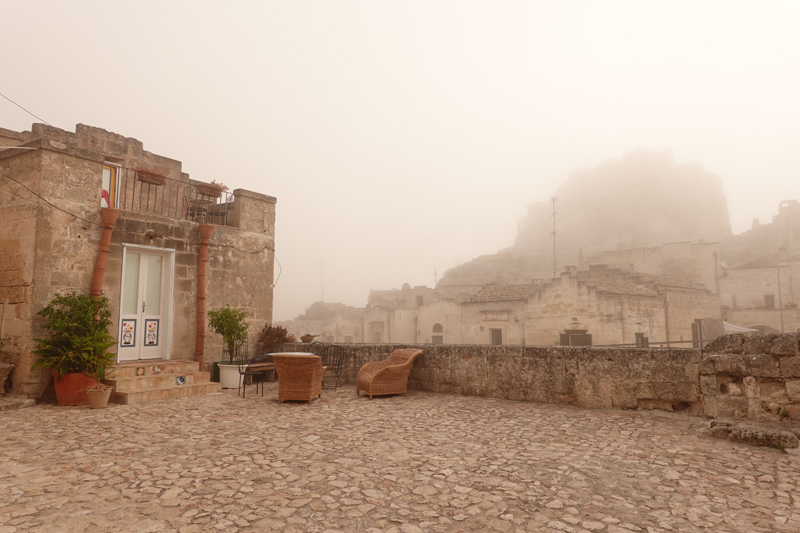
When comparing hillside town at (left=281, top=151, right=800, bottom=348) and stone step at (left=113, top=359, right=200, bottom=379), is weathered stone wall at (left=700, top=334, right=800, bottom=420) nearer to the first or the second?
hillside town at (left=281, top=151, right=800, bottom=348)

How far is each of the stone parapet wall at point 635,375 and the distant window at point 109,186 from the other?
6.38 m

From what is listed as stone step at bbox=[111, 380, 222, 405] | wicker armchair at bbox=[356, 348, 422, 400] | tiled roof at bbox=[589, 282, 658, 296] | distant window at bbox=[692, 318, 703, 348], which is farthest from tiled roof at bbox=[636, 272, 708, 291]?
stone step at bbox=[111, 380, 222, 405]

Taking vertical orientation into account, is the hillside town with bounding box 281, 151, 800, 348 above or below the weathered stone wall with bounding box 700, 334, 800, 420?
above

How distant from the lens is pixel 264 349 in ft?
34.4

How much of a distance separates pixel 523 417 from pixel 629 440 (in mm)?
1440

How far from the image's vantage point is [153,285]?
29.5ft

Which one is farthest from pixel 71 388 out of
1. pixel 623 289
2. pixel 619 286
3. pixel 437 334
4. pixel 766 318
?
pixel 766 318

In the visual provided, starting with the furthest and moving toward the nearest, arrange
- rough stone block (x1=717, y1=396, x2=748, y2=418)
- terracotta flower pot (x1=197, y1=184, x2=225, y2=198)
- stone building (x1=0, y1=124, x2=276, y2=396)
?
terracotta flower pot (x1=197, y1=184, x2=225, y2=198), stone building (x1=0, y1=124, x2=276, y2=396), rough stone block (x1=717, y1=396, x2=748, y2=418)

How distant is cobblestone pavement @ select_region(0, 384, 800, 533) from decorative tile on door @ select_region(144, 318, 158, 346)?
2755 mm

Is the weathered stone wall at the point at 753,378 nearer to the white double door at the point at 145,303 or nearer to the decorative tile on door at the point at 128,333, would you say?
the white double door at the point at 145,303

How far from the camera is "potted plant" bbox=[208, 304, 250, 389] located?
910cm

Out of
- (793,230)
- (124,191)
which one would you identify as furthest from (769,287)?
(124,191)

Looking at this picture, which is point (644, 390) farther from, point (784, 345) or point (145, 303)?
point (145, 303)

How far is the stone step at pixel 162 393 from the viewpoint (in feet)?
23.4
